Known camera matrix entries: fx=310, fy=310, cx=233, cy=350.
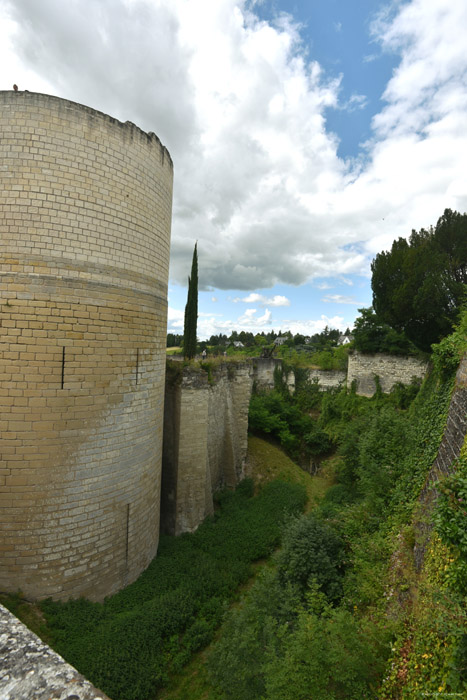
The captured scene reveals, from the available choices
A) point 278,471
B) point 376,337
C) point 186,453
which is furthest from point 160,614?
point 376,337

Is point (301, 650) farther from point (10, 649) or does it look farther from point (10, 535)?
point (10, 535)

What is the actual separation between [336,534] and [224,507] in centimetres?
→ 567

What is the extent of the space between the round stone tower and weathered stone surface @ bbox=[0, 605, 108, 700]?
12.3 ft

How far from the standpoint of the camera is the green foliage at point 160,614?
509 cm

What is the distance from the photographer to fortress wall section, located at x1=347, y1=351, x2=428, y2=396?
1816 cm

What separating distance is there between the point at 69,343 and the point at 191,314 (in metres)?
7.73

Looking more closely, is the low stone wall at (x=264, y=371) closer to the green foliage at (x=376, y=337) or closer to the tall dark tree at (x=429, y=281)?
the green foliage at (x=376, y=337)

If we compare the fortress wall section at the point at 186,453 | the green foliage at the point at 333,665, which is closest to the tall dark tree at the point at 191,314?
the fortress wall section at the point at 186,453

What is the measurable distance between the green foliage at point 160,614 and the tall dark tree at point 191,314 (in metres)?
6.45

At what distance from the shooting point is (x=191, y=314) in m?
13.1

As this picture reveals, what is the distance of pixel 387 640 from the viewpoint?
374 centimetres

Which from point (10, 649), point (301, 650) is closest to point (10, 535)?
point (10, 649)

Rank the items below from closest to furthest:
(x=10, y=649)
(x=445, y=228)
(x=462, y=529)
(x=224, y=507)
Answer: (x=10, y=649) < (x=462, y=529) < (x=224, y=507) < (x=445, y=228)

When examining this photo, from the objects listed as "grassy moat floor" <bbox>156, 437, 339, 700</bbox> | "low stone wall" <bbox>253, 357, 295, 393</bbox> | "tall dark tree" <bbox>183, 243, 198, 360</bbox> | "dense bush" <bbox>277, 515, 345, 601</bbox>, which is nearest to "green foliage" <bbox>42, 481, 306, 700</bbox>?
"grassy moat floor" <bbox>156, 437, 339, 700</bbox>
